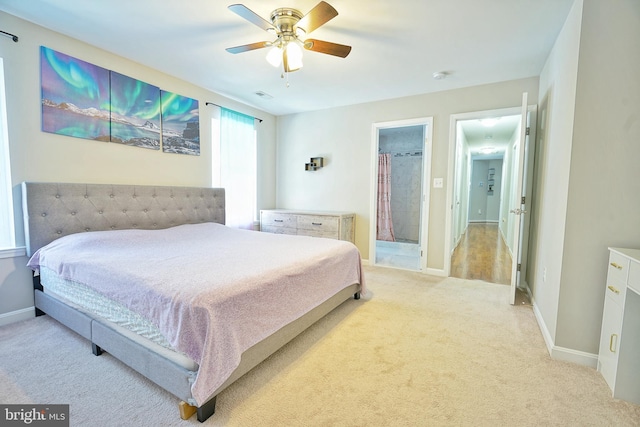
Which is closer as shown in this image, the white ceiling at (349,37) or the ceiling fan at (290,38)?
the ceiling fan at (290,38)

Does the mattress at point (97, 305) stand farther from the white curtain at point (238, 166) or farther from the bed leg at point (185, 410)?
the white curtain at point (238, 166)

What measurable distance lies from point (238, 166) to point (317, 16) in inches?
109

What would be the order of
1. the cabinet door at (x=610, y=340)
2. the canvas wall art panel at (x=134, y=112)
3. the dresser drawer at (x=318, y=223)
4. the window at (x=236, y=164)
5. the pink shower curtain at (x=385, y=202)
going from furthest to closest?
the pink shower curtain at (x=385, y=202), the dresser drawer at (x=318, y=223), the window at (x=236, y=164), the canvas wall art panel at (x=134, y=112), the cabinet door at (x=610, y=340)

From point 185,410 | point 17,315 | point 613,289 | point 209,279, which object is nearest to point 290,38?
point 209,279

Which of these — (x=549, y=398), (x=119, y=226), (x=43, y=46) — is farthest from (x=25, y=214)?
(x=549, y=398)

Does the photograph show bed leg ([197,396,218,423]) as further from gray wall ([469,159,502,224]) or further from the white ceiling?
gray wall ([469,159,502,224])

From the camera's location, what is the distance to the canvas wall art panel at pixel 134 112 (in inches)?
108

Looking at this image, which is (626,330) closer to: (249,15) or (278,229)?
(249,15)

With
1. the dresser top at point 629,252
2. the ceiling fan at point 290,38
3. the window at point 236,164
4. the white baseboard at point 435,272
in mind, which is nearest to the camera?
the dresser top at point 629,252

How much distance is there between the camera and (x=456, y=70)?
3.00m

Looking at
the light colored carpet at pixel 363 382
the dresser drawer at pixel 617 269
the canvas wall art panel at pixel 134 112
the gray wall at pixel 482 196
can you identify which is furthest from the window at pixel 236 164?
the gray wall at pixel 482 196

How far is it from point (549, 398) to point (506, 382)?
0.64 ft

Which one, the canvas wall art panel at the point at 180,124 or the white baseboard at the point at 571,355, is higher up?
the canvas wall art panel at the point at 180,124

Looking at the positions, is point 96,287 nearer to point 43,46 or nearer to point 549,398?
point 43,46
